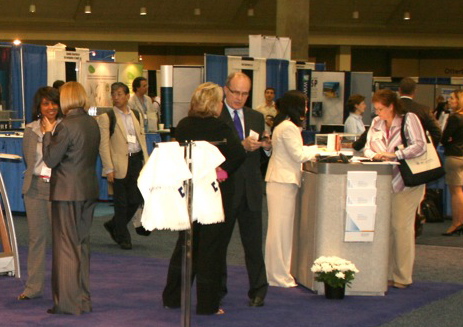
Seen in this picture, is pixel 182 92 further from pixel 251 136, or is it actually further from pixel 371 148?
pixel 251 136

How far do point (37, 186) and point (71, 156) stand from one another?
22.2 inches

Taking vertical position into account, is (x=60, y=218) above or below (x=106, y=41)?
below

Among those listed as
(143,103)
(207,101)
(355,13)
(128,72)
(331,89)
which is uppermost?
(355,13)

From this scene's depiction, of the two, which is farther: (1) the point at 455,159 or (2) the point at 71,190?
(1) the point at 455,159

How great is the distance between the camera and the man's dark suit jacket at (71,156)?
5359mm

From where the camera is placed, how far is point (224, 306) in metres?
5.82

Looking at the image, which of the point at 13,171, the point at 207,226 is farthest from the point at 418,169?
the point at 13,171

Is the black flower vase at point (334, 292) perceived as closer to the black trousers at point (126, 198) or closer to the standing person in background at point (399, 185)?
the standing person in background at point (399, 185)

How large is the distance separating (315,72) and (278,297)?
35.3ft

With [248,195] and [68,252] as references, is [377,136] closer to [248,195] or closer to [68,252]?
[248,195]

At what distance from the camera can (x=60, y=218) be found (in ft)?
→ 17.9

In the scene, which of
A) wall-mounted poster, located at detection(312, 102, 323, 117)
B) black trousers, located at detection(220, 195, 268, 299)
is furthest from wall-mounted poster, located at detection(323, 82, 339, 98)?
black trousers, located at detection(220, 195, 268, 299)

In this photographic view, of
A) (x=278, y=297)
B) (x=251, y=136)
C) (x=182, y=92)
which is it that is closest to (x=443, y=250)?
(x=278, y=297)

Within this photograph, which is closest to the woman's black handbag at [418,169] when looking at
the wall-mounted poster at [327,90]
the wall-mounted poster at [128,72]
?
the wall-mounted poster at [128,72]
